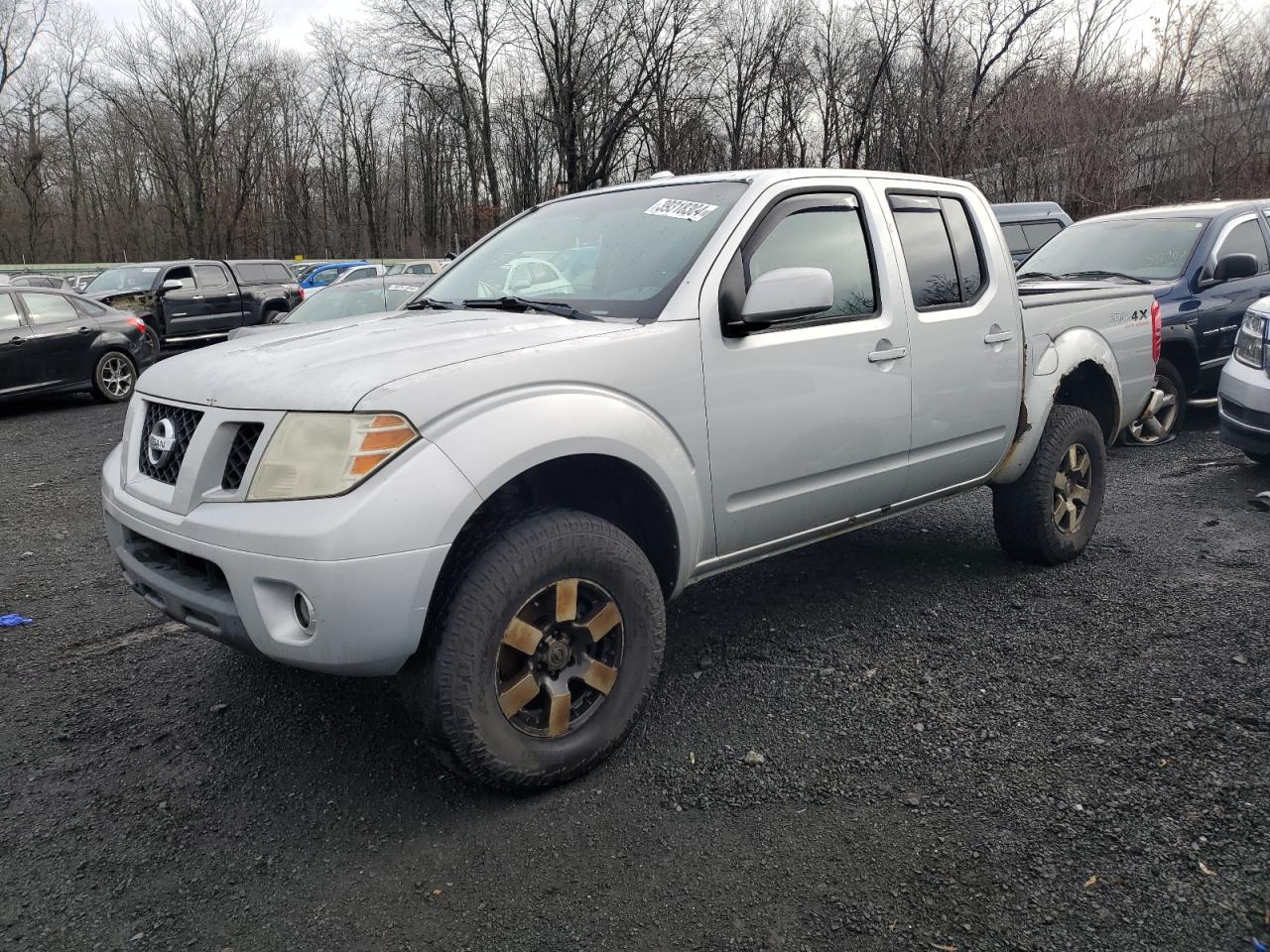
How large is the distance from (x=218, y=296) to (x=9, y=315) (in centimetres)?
787

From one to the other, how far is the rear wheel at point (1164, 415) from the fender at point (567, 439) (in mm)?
5952

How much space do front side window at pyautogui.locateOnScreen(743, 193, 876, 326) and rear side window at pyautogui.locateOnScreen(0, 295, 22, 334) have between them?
418 inches

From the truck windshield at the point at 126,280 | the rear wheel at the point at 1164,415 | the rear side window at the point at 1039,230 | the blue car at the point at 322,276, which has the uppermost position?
the blue car at the point at 322,276

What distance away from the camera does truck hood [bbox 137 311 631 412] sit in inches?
98.1

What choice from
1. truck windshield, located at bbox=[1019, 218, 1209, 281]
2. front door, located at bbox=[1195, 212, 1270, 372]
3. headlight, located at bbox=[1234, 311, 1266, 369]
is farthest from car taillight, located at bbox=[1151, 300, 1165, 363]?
truck windshield, located at bbox=[1019, 218, 1209, 281]

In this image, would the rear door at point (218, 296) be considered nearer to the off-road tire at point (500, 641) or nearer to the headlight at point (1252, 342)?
the headlight at point (1252, 342)

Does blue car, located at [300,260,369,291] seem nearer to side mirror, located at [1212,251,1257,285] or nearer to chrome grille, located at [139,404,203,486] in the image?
side mirror, located at [1212,251,1257,285]

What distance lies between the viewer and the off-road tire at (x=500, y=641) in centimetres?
250

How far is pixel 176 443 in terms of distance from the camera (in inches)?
110

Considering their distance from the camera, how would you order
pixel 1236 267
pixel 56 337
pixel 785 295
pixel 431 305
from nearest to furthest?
pixel 785 295 → pixel 431 305 → pixel 1236 267 → pixel 56 337

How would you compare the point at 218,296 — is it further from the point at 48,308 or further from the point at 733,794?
the point at 733,794

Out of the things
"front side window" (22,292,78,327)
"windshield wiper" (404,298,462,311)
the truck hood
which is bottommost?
the truck hood

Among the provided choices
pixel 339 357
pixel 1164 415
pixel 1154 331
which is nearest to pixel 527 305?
pixel 339 357

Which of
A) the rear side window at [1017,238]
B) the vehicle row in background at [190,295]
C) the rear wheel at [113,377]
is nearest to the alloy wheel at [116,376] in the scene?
the rear wheel at [113,377]
